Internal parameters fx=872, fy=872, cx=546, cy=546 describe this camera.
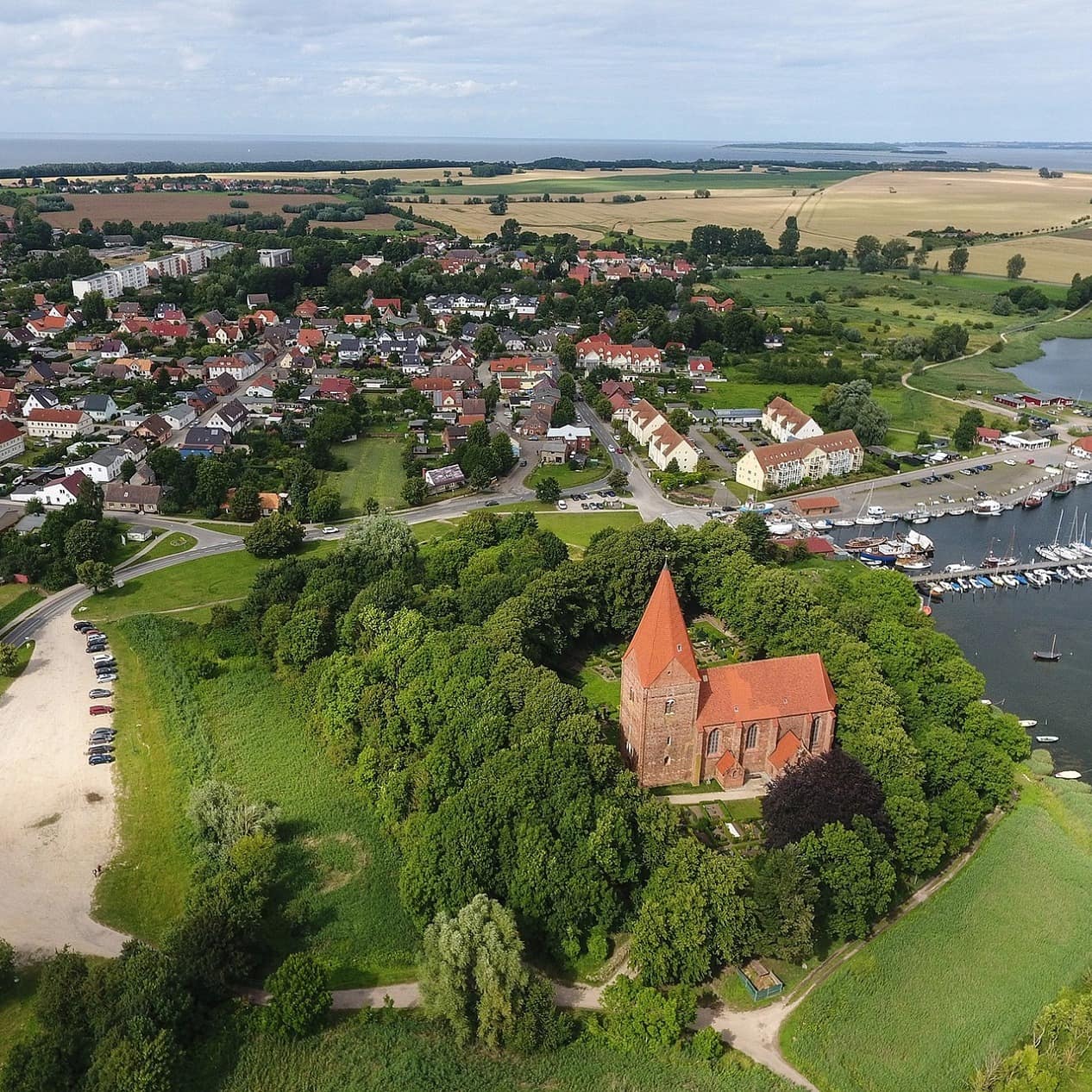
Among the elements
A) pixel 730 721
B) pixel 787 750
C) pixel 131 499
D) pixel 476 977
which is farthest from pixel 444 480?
pixel 476 977

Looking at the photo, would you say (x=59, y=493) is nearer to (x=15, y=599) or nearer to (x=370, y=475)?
(x=15, y=599)

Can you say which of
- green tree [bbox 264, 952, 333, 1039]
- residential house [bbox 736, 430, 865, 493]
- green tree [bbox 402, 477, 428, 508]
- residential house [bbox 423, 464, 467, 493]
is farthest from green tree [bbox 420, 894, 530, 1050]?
residential house [bbox 736, 430, 865, 493]

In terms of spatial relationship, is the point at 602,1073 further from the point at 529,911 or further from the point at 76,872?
the point at 76,872

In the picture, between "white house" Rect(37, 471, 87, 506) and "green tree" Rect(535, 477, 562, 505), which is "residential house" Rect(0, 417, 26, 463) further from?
"green tree" Rect(535, 477, 562, 505)

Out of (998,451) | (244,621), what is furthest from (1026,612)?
(244,621)

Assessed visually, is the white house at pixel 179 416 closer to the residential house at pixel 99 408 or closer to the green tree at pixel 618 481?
the residential house at pixel 99 408

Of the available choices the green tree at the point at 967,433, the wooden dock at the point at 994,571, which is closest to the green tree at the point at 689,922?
the wooden dock at the point at 994,571
